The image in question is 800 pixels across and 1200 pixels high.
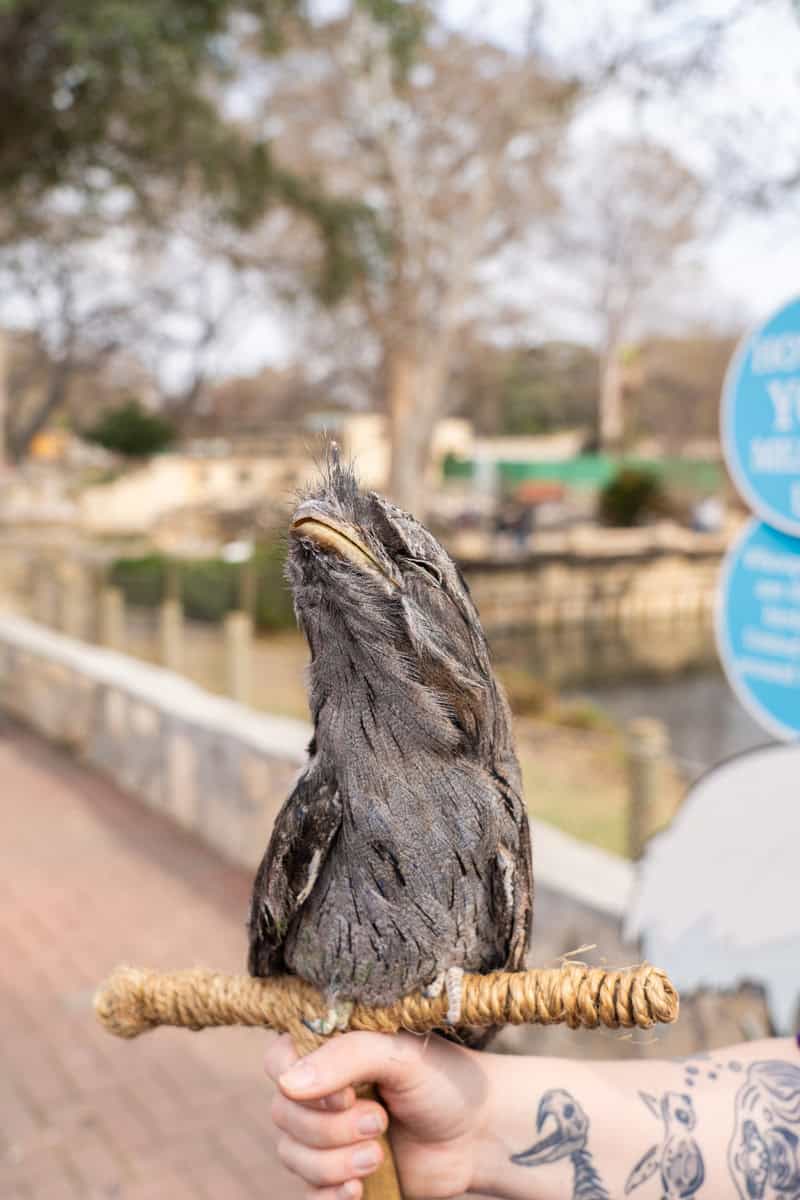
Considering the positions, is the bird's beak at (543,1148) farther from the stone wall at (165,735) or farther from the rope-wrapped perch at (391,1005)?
the stone wall at (165,735)

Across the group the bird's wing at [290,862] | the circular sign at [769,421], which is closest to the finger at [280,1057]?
the bird's wing at [290,862]

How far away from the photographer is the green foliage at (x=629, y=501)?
2866cm

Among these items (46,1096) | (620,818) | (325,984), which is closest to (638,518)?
(620,818)

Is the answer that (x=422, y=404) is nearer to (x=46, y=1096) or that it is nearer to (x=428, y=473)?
(x=428, y=473)

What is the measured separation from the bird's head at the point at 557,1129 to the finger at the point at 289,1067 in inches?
15.4

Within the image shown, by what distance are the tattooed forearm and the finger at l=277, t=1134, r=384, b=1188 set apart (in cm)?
67

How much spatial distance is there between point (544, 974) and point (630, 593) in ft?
70.4

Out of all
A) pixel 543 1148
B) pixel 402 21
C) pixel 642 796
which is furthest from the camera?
pixel 402 21

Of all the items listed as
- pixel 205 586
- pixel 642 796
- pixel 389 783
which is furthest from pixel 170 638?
pixel 389 783

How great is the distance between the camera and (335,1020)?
4.93 feet

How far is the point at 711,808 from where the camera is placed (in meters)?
3.16

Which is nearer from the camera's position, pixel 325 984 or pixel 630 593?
pixel 325 984

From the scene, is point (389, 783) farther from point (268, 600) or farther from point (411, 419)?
point (411, 419)

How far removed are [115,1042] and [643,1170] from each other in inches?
139
